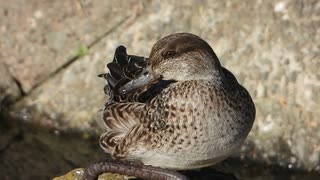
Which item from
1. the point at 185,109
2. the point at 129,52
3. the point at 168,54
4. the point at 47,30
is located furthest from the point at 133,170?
the point at 47,30

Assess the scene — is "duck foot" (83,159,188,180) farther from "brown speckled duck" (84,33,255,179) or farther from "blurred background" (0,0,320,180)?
"blurred background" (0,0,320,180)

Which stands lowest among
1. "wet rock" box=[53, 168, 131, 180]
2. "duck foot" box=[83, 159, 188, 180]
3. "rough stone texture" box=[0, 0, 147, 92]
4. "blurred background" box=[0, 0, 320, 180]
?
"duck foot" box=[83, 159, 188, 180]

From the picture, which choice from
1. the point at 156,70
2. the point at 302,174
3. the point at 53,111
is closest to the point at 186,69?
the point at 156,70

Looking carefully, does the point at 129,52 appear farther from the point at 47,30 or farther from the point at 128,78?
the point at 128,78

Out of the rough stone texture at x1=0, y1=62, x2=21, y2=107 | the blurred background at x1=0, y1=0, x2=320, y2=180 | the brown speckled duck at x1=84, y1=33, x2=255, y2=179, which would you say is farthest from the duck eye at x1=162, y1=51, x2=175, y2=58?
the rough stone texture at x1=0, y1=62, x2=21, y2=107

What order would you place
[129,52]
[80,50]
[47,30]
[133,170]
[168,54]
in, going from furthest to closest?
[47,30], [80,50], [129,52], [168,54], [133,170]

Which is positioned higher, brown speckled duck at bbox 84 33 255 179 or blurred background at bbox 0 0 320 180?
blurred background at bbox 0 0 320 180
